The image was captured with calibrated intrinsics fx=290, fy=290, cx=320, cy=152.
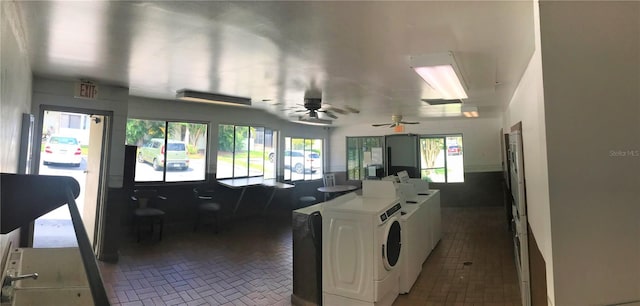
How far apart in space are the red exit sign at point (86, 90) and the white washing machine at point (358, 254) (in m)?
3.45

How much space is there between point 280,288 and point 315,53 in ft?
8.27

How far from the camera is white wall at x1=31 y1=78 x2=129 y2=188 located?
352 cm

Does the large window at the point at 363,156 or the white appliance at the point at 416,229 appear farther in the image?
the large window at the point at 363,156

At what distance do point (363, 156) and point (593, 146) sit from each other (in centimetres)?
790

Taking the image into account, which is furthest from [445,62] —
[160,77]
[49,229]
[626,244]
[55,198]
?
[49,229]

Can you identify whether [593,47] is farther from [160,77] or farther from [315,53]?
[160,77]

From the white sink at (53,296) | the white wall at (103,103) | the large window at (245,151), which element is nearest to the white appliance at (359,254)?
the white sink at (53,296)

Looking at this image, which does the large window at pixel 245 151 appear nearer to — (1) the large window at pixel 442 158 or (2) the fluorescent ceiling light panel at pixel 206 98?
(2) the fluorescent ceiling light panel at pixel 206 98

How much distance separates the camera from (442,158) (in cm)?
819

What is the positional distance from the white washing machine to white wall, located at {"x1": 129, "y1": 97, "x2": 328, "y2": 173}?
4.24 meters

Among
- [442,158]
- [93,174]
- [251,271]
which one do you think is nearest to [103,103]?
[93,174]

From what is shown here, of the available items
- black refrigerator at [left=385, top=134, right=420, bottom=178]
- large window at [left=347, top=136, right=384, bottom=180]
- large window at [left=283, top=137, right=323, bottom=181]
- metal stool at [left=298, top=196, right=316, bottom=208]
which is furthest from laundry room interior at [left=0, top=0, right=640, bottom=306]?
large window at [left=347, top=136, right=384, bottom=180]

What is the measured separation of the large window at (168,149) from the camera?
17.7 ft

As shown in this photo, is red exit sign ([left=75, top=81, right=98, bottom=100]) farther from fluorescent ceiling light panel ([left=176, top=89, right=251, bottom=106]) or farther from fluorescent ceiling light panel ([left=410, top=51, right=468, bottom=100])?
fluorescent ceiling light panel ([left=410, top=51, right=468, bottom=100])
